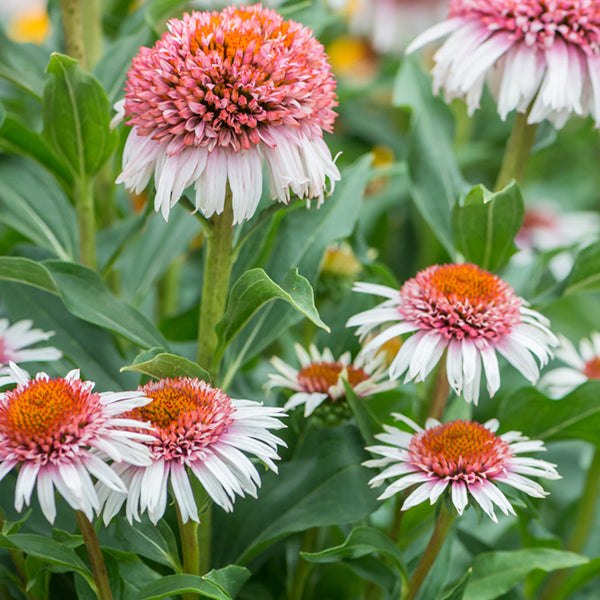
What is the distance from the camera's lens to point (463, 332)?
0.58 metres

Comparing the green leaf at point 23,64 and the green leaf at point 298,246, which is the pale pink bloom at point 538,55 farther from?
the green leaf at point 23,64

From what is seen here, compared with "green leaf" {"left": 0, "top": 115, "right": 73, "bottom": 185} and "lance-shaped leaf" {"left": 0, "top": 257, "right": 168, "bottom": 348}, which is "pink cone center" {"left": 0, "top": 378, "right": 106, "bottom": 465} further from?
"green leaf" {"left": 0, "top": 115, "right": 73, "bottom": 185}

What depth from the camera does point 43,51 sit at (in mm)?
879

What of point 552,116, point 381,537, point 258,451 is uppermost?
point 552,116

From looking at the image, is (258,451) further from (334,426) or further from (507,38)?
(507,38)

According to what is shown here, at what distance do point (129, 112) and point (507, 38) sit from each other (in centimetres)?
32

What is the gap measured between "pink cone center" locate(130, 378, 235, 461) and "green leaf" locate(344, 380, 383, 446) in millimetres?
118

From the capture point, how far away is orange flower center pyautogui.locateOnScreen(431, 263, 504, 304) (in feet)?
1.96

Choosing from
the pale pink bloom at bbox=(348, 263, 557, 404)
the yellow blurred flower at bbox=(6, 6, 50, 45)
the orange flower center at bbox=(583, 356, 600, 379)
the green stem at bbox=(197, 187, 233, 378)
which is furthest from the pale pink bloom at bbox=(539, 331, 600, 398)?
the yellow blurred flower at bbox=(6, 6, 50, 45)

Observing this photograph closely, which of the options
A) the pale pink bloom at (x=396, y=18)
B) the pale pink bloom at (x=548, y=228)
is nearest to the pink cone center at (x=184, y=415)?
the pale pink bloom at (x=548, y=228)

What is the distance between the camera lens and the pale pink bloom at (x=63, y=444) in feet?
1.46

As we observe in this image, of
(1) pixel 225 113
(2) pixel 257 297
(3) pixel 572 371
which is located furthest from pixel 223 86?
(3) pixel 572 371

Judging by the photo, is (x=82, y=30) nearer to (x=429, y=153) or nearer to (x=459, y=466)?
(x=429, y=153)

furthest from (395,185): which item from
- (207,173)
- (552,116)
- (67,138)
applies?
(207,173)
